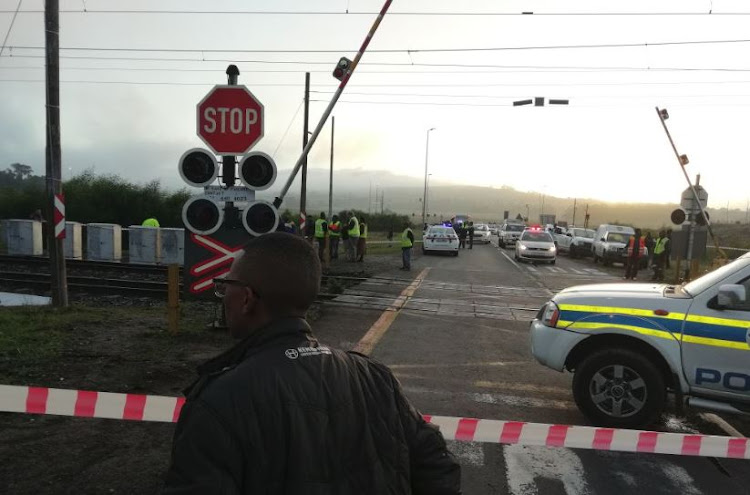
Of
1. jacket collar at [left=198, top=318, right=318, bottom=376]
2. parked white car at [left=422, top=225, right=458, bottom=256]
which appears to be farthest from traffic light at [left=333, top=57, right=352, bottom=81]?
parked white car at [left=422, top=225, right=458, bottom=256]

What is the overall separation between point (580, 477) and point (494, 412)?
135cm

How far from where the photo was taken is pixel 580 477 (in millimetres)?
4031

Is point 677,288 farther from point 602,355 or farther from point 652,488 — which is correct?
point 652,488

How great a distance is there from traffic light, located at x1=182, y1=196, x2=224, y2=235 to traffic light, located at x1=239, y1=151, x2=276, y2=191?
1.65ft

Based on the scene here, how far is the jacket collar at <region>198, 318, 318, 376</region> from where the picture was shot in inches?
59.2

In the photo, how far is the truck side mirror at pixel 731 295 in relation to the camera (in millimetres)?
4452

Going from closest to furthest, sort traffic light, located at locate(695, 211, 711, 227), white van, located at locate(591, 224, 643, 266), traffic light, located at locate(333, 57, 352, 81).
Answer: traffic light, located at locate(333, 57, 352, 81), traffic light, located at locate(695, 211, 711, 227), white van, located at locate(591, 224, 643, 266)

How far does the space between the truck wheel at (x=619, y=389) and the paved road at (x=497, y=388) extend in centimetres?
33

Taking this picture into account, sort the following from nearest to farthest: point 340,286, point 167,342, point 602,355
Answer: point 602,355, point 167,342, point 340,286

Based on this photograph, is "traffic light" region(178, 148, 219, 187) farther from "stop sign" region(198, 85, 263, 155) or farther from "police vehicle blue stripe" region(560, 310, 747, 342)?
"police vehicle blue stripe" region(560, 310, 747, 342)

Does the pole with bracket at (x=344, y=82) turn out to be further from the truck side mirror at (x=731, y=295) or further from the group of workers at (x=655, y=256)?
the group of workers at (x=655, y=256)

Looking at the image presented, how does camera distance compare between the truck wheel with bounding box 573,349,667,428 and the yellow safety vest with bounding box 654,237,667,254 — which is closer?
the truck wheel with bounding box 573,349,667,428

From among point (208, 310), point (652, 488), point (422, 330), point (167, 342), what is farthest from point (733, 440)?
point (208, 310)

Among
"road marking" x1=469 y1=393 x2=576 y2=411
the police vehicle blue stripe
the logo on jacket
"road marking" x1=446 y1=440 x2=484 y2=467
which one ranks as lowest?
"road marking" x1=469 y1=393 x2=576 y2=411
